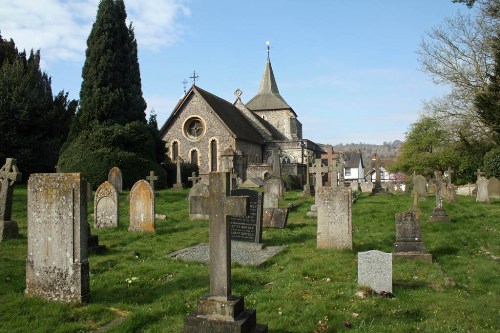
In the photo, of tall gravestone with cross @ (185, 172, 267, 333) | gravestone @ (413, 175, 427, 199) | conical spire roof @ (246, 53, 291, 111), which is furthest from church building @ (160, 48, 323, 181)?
tall gravestone with cross @ (185, 172, 267, 333)

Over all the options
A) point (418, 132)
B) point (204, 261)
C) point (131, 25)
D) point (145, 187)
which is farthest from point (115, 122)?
point (418, 132)

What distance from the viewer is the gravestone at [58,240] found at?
5.38 meters

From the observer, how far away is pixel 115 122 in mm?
24828

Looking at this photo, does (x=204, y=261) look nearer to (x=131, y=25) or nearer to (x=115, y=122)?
(x=115, y=122)

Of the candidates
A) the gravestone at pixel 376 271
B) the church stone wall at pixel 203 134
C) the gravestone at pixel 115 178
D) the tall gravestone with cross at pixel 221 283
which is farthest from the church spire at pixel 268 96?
the tall gravestone with cross at pixel 221 283

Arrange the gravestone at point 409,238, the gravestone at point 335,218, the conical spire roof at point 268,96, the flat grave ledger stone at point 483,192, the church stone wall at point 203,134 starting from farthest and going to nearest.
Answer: the conical spire roof at point 268,96
the church stone wall at point 203,134
the flat grave ledger stone at point 483,192
the gravestone at point 335,218
the gravestone at point 409,238

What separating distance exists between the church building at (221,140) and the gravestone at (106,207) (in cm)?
1885

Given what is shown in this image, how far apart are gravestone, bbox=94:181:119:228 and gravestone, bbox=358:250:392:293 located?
7.23 metres

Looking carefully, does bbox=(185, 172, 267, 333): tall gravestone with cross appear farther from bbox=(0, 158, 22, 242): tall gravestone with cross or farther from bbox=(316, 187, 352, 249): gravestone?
bbox=(0, 158, 22, 242): tall gravestone with cross

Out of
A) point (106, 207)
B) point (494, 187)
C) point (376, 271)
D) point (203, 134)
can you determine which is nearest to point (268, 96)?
point (203, 134)

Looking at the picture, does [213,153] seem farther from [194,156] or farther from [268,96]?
[268,96]

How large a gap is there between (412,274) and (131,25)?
2798cm

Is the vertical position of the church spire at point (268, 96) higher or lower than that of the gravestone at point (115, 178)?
higher

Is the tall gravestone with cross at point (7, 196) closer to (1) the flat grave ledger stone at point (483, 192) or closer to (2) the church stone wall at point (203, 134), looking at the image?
(1) the flat grave ledger stone at point (483, 192)
